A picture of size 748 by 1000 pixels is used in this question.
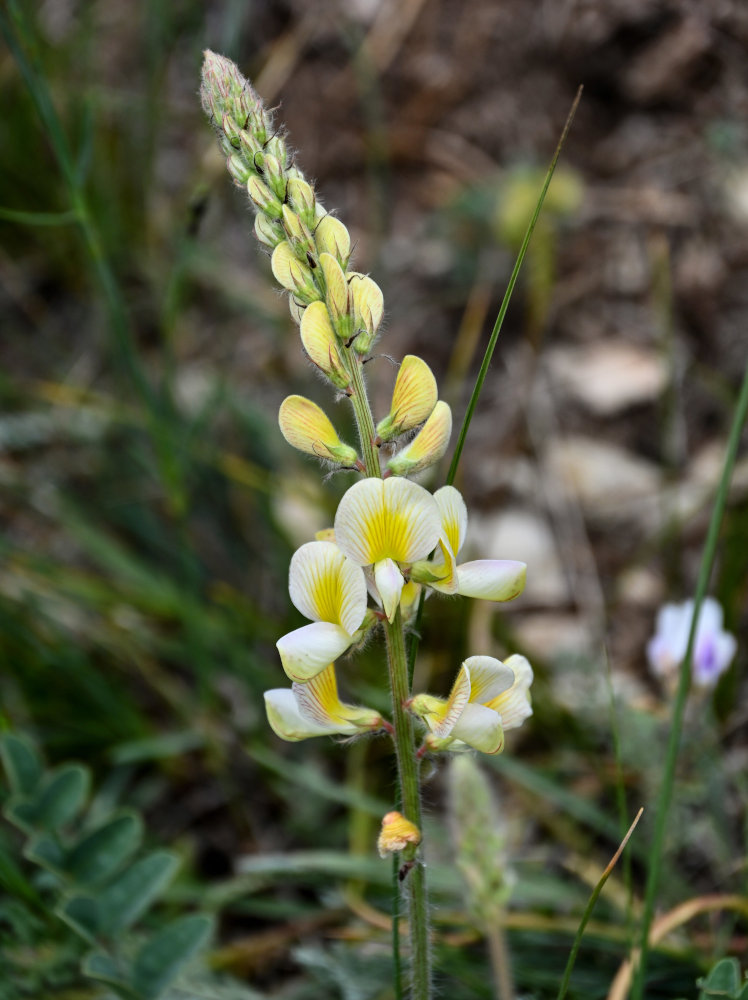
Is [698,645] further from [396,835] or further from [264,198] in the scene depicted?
[264,198]

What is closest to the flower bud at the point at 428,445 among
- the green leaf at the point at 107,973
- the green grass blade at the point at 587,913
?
the green grass blade at the point at 587,913

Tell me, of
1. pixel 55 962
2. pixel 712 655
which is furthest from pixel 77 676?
pixel 712 655

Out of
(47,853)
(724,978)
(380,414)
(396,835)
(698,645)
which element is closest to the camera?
(396,835)

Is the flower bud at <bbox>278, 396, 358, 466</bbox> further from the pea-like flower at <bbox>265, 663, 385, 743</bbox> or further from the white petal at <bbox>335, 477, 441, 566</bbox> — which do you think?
the pea-like flower at <bbox>265, 663, 385, 743</bbox>

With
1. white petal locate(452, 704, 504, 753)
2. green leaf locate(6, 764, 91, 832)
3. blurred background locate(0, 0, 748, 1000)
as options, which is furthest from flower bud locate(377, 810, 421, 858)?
green leaf locate(6, 764, 91, 832)

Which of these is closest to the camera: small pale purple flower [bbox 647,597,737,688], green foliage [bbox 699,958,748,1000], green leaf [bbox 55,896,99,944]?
green foliage [bbox 699,958,748,1000]

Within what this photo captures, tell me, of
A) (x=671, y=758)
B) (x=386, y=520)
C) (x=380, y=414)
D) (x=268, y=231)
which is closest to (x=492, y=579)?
(x=386, y=520)

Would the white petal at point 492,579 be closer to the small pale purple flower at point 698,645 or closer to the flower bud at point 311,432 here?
the flower bud at point 311,432
